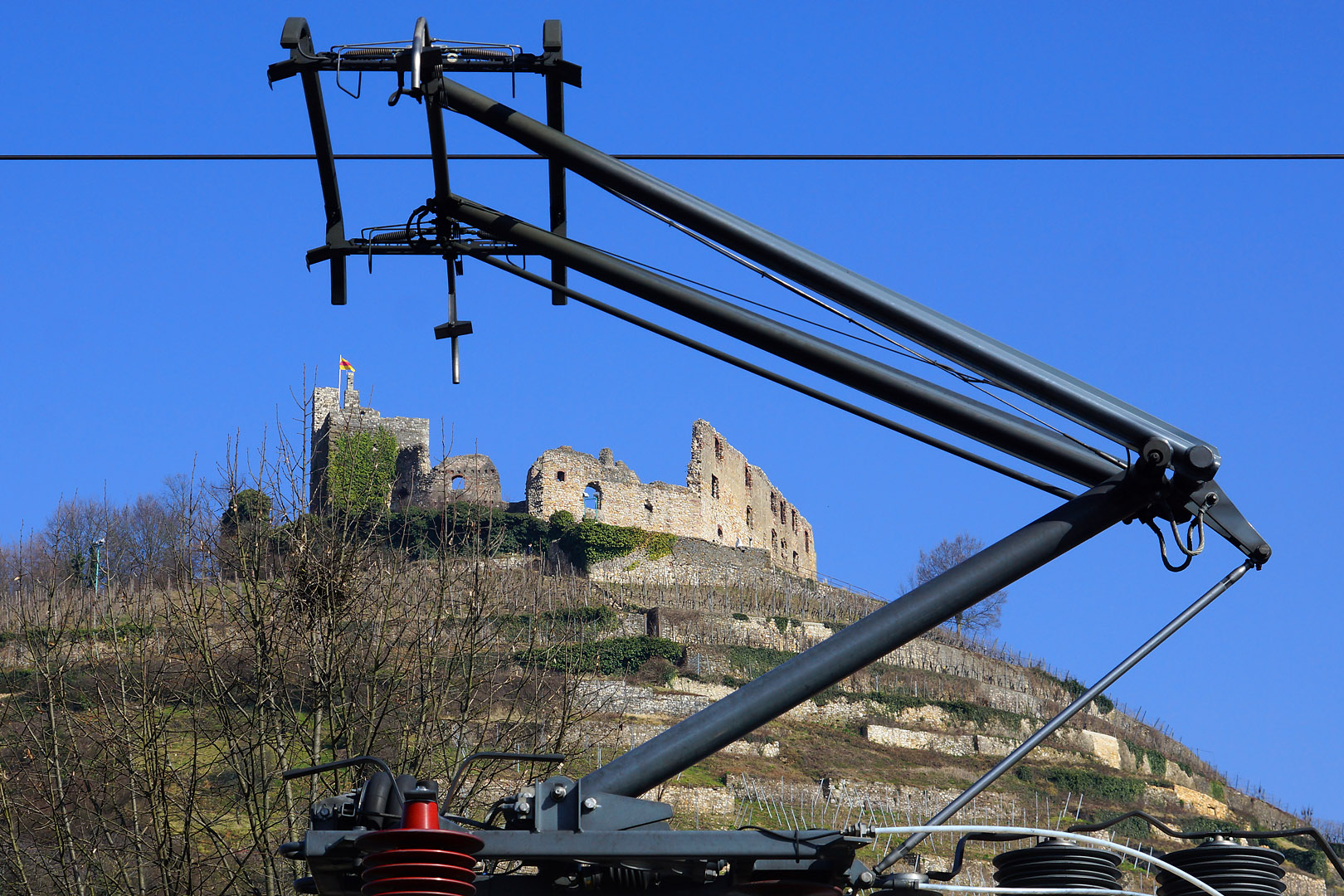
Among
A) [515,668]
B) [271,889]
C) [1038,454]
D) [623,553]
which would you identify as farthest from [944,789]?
[1038,454]

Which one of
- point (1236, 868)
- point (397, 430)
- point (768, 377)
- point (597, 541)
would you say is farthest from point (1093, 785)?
point (1236, 868)

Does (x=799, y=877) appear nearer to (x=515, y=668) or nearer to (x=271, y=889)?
(x=271, y=889)

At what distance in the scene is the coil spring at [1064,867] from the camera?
10.1 feet

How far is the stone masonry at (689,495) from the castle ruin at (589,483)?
38 millimetres

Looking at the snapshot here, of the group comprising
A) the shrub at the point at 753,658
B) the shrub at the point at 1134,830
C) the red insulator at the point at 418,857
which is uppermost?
the shrub at the point at 753,658

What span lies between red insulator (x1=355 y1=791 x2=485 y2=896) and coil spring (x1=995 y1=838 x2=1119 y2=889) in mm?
1327

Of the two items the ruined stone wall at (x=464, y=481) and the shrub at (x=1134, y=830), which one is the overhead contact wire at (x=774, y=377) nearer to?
the shrub at (x=1134, y=830)

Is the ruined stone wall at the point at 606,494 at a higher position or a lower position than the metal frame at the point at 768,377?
higher

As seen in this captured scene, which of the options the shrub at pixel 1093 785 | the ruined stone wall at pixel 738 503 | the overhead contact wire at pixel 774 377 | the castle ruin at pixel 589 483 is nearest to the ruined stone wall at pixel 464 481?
the castle ruin at pixel 589 483

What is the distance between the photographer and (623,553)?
58312 millimetres

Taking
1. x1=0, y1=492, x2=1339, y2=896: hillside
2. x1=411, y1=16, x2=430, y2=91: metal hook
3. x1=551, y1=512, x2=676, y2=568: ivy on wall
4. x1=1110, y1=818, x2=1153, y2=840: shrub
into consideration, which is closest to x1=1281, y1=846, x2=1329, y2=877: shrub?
x1=1110, y1=818, x2=1153, y2=840: shrub

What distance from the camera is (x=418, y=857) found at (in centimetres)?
243

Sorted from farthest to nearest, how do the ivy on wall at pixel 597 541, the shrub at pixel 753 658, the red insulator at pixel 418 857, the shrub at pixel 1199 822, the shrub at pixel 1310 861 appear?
the ivy on wall at pixel 597 541 < the shrub at pixel 753 658 < the shrub at pixel 1199 822 < the shrub at pixel 1310 861 < the red insulator at pixel 418 857

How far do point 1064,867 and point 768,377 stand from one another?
166cm
